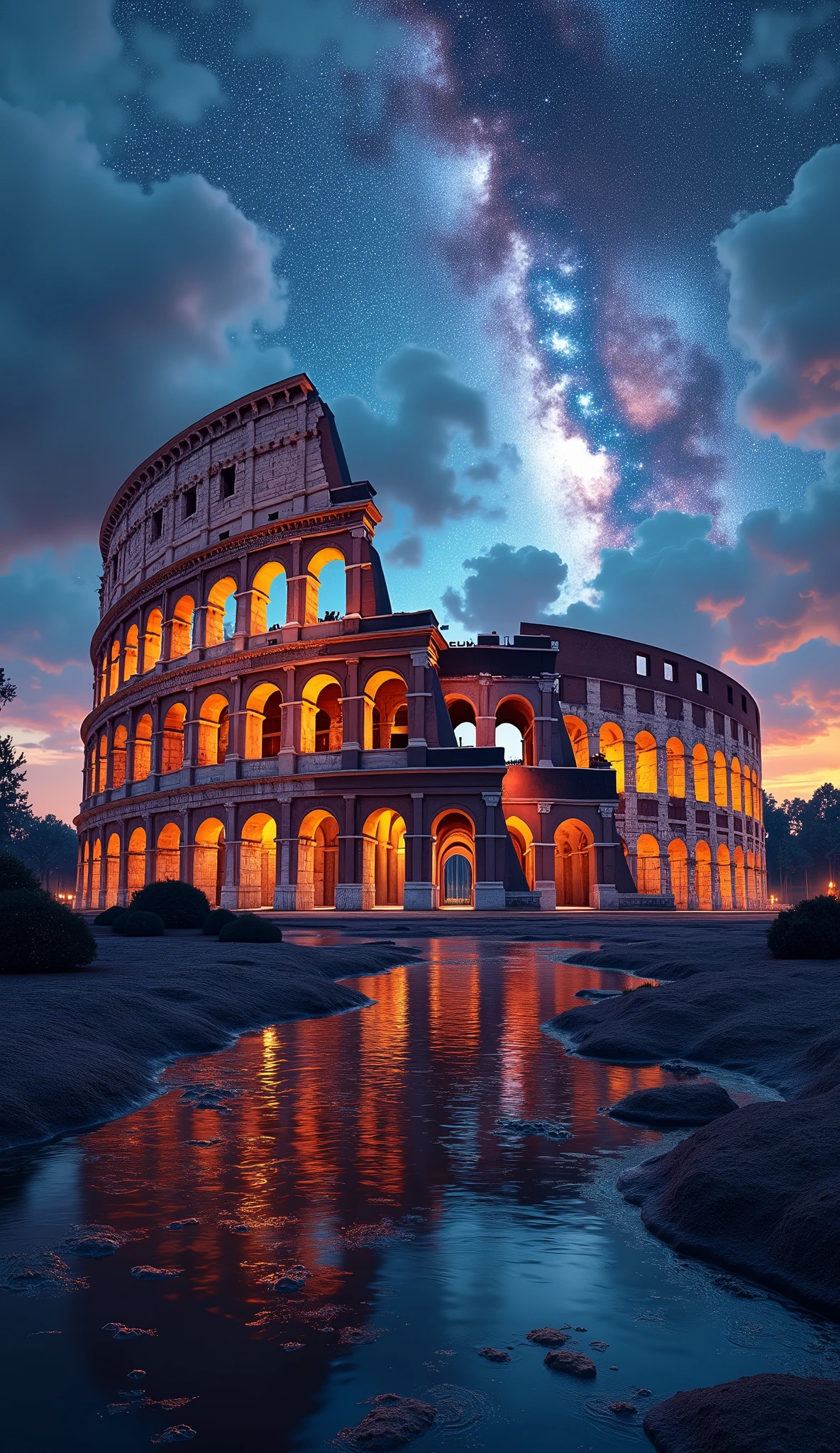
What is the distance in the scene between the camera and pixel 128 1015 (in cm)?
685

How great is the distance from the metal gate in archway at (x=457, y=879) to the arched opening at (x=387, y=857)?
18.8 ft

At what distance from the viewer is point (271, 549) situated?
1443 inches

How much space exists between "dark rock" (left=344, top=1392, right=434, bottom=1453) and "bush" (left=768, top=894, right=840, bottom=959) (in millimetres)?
9204

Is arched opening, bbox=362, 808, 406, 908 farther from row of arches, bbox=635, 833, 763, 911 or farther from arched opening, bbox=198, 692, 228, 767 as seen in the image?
row of arches, bbox=635, 833, 763, 911

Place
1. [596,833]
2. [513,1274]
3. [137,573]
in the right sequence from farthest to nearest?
[137,573] < [596,833] < [513,1274]

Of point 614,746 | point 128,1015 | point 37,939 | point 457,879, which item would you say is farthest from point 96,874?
point 128,1015

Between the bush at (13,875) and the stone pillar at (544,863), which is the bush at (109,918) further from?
the stone pillar at (544,863)

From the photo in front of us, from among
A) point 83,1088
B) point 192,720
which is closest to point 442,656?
point 192,720

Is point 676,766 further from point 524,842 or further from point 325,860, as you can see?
point 325,860

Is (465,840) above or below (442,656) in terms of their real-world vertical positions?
below

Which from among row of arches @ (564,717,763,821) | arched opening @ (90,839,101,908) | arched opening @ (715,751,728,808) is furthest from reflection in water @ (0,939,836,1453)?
arched opening @ (715,751,728,808)

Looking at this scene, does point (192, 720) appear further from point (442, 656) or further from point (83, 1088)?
point (83, 1088)

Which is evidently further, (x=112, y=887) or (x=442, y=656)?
(x=112, y=887)

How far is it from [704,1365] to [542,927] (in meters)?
21.1
